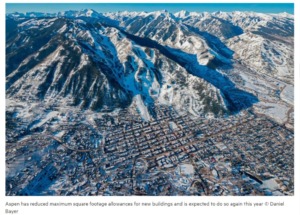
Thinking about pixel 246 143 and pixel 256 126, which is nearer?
pixel 246 143

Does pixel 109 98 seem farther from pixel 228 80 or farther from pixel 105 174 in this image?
pixel 228 80

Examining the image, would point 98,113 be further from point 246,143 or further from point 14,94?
point 246,143

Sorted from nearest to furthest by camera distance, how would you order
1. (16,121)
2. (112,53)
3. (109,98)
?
(16,121) < (109,98) < (112,53)

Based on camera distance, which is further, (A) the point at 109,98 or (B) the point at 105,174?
(A) the point at 109,98

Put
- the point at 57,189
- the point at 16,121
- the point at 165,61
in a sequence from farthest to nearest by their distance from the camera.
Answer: the point at 165,61, the point at 16,121, the point at 57,189
